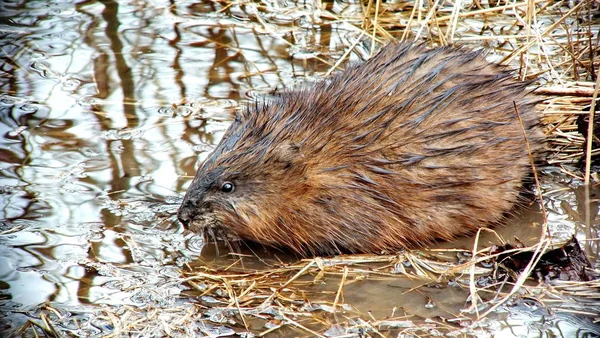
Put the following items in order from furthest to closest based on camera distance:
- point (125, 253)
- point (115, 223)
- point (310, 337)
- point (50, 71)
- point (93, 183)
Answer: point (50, 71) → point (93, 183) → point (115, 223) → point (125, 253) → point (310, 337)

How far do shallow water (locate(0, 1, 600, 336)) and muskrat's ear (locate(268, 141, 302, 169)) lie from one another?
50cm

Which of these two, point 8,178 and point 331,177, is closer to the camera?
point 331,177

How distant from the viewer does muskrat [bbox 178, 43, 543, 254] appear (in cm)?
424

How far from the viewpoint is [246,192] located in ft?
14.1

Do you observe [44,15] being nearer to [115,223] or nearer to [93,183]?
[93,183]

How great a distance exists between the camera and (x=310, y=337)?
3.55m

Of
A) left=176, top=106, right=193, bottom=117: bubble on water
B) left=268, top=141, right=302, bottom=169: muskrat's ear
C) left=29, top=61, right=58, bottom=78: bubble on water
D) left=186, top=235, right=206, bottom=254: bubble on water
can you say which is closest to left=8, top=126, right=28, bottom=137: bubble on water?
left=29, top=61, right=58, bottom=78: bubble on water

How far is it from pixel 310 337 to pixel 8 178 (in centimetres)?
233

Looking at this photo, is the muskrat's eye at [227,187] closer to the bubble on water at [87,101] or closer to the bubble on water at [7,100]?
the bubble on water at [87,101]

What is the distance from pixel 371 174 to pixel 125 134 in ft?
6.43

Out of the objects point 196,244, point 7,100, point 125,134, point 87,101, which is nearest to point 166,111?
point 125,134

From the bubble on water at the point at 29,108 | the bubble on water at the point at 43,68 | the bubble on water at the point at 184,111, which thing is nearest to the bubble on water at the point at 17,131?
the bubble on water at the point at 29,108

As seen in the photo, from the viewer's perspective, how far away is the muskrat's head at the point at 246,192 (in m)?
4.27

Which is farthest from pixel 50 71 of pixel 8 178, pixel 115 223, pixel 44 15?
pixel 115 223
